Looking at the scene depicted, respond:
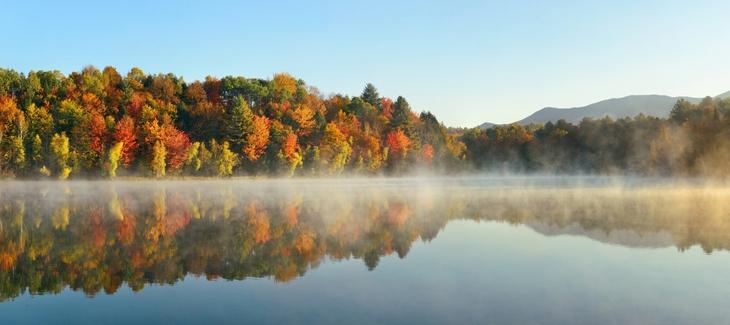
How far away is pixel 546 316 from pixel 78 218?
20.8 m

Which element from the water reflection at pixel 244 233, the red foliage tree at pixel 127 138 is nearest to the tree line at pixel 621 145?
the water reflection at pixel 244 233

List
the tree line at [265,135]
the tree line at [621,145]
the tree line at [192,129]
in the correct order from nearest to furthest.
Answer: the tree line at [192,129], the tree line at [265,135], the tree line at [621,145]

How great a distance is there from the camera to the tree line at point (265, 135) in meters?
68.2

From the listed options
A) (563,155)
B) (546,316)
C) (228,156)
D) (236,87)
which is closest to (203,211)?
(546,316)

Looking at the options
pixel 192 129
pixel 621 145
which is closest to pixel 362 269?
pixel 192 129

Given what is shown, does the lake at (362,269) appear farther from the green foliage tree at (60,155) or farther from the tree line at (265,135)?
the tree line at (265,135)

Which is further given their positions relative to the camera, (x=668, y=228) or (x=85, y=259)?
(x=668, y=228)

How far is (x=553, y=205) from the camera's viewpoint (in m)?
31.8

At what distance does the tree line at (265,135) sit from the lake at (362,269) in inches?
1930

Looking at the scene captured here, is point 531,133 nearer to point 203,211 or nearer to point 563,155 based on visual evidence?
point 563,155

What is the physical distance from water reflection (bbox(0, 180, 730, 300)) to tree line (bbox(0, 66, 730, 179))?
4118 centimetres

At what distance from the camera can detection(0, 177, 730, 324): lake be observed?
9508mm

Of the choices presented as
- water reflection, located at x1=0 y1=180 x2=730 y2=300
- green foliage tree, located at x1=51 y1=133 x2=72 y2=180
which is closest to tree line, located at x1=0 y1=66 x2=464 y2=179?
green foliage tree, located at x1=51 y1=133 x2=72 y2=180

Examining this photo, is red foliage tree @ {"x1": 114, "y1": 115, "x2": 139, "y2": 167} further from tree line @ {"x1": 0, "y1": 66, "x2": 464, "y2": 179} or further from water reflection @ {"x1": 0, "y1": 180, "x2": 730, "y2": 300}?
water reflection @ {"x1": 0, "y1": 180, "x2": 730, "y2": 300}
